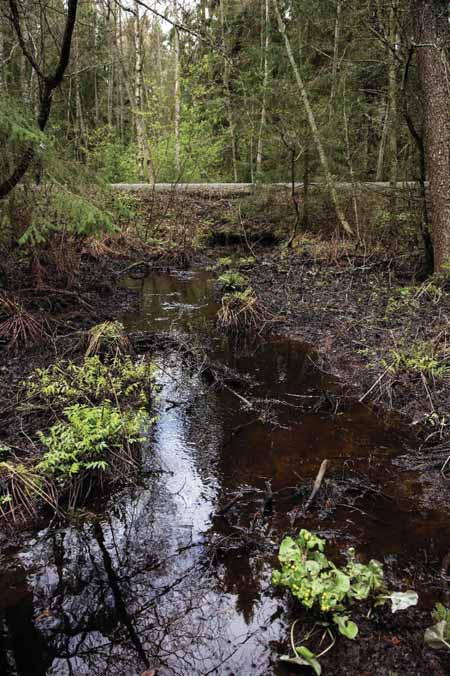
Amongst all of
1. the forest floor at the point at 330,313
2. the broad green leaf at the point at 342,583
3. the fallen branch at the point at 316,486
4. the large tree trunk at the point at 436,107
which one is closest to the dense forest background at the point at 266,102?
the large tree trunk at the point at 436,107

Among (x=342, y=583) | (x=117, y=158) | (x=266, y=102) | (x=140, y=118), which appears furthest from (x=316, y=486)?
(x=117, y=158)

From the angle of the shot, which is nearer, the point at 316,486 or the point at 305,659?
the point at 305,659

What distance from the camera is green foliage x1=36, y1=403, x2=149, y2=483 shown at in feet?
12.5

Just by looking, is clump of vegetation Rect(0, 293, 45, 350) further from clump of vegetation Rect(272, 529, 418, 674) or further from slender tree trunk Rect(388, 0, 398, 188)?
slender tree trunk Rect(388, 0, 398, 188)

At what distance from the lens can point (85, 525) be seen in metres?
3.60

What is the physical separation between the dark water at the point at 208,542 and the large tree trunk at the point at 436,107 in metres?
4.55

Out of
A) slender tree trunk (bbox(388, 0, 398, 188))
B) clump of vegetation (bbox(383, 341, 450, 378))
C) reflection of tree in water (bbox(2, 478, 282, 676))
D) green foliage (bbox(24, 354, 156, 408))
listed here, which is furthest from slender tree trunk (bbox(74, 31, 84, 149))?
reflection of tree in water (bbox(2, 478, 282, 676))

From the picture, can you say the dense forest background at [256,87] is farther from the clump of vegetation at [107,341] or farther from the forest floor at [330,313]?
the clump of vegetation at [107,341]

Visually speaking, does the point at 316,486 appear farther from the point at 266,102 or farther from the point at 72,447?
the point at 266,102

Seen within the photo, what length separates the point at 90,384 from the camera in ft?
17.1

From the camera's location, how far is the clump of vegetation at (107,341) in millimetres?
6426

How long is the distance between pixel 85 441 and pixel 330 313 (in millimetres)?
5692

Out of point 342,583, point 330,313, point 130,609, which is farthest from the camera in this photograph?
point 330,313

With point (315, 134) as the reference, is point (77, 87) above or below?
above
